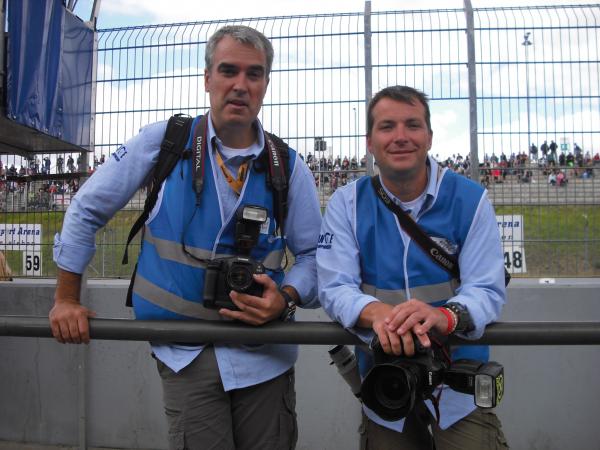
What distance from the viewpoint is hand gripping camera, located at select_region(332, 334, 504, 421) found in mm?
1690

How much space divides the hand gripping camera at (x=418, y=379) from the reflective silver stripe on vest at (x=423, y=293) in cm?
26

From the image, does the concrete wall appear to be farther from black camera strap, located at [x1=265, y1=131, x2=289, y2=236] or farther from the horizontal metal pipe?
the horizontal metal pipe

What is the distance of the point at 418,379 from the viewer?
5.56 ft

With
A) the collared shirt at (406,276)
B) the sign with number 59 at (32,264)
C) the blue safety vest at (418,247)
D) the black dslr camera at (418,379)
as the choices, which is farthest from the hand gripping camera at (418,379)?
the sign with number 59 at (32,264)

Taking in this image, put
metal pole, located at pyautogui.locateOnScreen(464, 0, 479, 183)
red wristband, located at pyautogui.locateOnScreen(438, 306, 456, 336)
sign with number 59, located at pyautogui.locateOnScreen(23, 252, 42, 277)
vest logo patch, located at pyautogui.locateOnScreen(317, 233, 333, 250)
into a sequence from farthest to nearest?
sign with number 59, located at pyautogui.locateOnScreen(23, 252, 42, 277), metal pole, located at pyautogui.locateOnScreen(464, 0, 479, 183), vest logo patch, located at pyautogui.locateOnScreen(317, 233, 333, 250), red wristband, located at pyautogui.locateOnScreen(438, 306, 456, 336)

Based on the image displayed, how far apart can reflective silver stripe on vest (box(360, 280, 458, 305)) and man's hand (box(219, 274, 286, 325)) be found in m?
0.40

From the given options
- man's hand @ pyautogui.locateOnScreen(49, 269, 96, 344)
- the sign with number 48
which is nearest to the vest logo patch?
man's hand @ pyautogui.locateOnScreen(49, 269, 96, 344)

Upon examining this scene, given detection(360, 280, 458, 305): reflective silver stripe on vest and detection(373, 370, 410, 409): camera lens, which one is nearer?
detection(373, 370, 410, 409): camera lens

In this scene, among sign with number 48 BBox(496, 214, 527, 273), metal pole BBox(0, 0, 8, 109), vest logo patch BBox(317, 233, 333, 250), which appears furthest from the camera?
sign with number 48 BBox(496, 214, 527, 273)

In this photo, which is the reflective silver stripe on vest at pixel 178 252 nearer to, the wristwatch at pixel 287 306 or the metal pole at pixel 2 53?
the wristwatch at pixel 287 306

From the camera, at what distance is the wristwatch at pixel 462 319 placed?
1808 mm

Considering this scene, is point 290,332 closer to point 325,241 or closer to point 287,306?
point 287,306

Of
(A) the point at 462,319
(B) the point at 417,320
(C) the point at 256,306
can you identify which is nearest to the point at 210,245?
(C) the point at 256,306

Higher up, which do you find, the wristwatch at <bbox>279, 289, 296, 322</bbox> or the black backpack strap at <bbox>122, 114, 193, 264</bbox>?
the black backpack strap at <bbox>122, 114, 193, 264</bbox>
